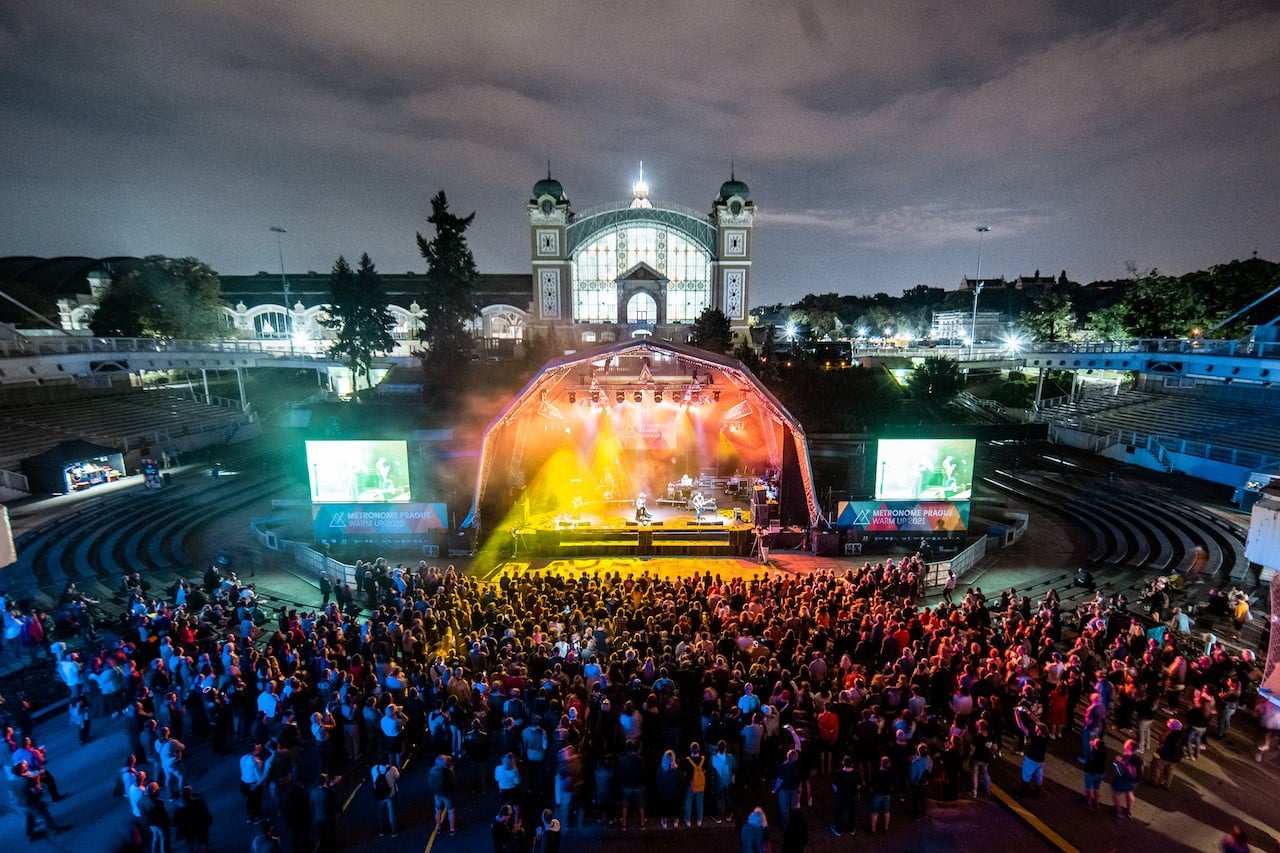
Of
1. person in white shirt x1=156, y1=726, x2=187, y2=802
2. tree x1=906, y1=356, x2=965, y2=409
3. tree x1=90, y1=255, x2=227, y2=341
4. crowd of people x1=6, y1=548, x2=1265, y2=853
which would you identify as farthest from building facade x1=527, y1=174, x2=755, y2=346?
person in white shirt x1=156, y1=726, x2=187, y2=802

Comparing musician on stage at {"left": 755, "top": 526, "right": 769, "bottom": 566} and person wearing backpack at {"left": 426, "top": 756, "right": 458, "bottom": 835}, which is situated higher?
person wearing backpack at {"left": 426, "top": 756, "right": 458, "bottom": 835}

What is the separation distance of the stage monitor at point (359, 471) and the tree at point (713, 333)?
25858 millimetres

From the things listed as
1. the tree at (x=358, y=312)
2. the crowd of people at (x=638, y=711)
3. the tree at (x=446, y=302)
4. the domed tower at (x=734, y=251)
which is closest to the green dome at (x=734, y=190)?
the domed tower at (x=734, y=251)

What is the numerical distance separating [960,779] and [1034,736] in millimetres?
1135

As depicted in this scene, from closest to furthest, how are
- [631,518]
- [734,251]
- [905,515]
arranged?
[905,515], [631,518], [734,251]

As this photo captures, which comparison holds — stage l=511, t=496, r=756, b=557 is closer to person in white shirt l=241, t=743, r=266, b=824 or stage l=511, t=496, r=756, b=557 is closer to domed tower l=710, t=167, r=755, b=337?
person in white shirt l=241, t=743, r=266, b=824

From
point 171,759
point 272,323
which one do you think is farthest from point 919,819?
point 272,323

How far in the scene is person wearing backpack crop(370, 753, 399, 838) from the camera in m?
6.82

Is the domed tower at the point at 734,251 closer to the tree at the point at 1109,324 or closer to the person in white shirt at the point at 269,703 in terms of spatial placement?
the tree at the point at 1109,324

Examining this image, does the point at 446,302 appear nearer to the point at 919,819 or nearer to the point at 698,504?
the point at 698,504

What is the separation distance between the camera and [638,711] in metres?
7.70

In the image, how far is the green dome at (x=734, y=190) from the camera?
5509 centimetres

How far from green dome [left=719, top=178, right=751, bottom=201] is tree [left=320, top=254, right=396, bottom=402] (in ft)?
102

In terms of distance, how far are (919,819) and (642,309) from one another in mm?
50742
